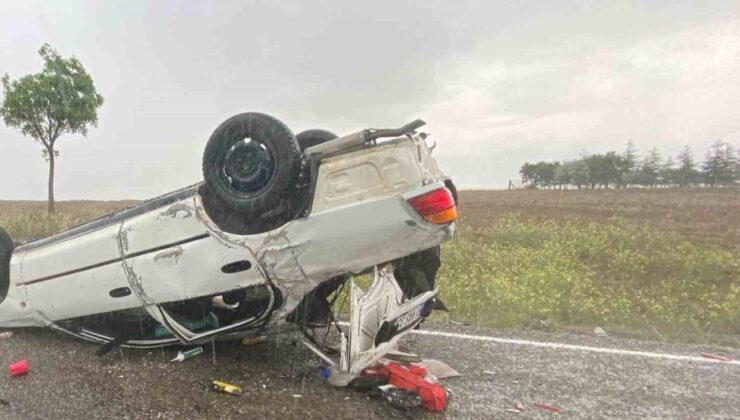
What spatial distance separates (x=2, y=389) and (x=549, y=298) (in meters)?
5.66

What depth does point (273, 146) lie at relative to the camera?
9.18 feet

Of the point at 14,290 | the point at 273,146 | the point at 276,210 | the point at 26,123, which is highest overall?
the point at 26,123

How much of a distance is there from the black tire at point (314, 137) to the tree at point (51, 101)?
52.4 feet

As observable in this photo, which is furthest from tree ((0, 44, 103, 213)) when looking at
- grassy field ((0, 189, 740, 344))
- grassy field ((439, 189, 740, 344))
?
grassy field ((439, 189, 740, 344))

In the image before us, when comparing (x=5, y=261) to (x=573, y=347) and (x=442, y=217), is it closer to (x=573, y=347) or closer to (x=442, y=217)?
(x=442, y=217)

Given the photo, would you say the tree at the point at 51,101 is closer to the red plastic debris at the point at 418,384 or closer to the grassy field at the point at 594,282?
the grassy field at the point at 594,282

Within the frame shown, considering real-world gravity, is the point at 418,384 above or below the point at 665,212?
below

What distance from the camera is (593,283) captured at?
808 centimetres

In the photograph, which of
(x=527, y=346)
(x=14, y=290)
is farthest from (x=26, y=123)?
(x=527, y=346)

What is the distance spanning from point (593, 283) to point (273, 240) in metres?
6.81

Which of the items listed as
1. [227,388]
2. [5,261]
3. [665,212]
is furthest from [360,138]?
[665,212]

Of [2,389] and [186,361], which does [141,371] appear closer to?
[186,361]

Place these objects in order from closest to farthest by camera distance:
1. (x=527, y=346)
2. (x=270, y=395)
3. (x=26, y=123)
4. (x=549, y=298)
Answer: (x=270, y=395)
(x=527, y=346)
(x=549, y=298)
(x=26, y=123)

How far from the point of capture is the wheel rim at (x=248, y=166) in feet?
9.26
